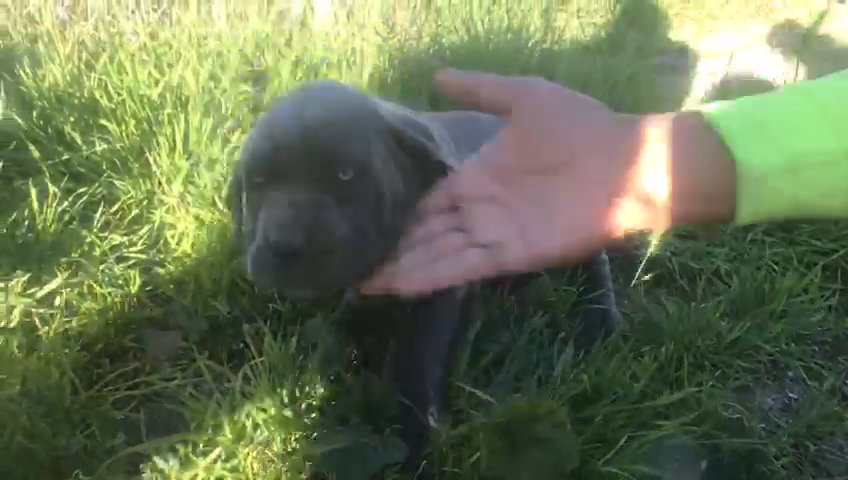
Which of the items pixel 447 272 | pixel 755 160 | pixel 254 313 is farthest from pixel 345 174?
pixel 755 160

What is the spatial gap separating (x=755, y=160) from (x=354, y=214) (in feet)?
2.67

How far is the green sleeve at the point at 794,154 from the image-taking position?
1.80m

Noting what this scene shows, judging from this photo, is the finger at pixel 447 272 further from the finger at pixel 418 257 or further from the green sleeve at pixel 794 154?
the green sleeve at pixel 794 154

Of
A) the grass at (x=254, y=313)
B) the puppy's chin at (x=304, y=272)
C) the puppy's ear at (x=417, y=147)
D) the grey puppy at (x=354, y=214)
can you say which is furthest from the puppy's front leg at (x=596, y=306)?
the puppy's chin at (x=304, y=272)

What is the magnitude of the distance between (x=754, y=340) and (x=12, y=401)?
1.88m

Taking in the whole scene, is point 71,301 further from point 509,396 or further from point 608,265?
point 608,265

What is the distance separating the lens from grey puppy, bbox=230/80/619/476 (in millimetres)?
1850

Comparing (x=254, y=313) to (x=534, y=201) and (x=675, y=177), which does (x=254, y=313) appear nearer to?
(x=534, y=201)

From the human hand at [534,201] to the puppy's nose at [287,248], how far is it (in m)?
0.23

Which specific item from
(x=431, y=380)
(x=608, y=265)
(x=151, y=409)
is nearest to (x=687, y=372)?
(x=608, y=265)

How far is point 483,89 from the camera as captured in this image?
201cm

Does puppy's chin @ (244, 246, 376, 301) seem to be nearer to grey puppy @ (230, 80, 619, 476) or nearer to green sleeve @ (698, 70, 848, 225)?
grey puppy @ (230, 80, 619, 476)

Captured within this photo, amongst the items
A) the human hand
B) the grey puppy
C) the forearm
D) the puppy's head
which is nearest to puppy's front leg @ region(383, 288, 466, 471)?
the grey puppy

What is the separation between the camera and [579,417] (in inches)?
83.7
